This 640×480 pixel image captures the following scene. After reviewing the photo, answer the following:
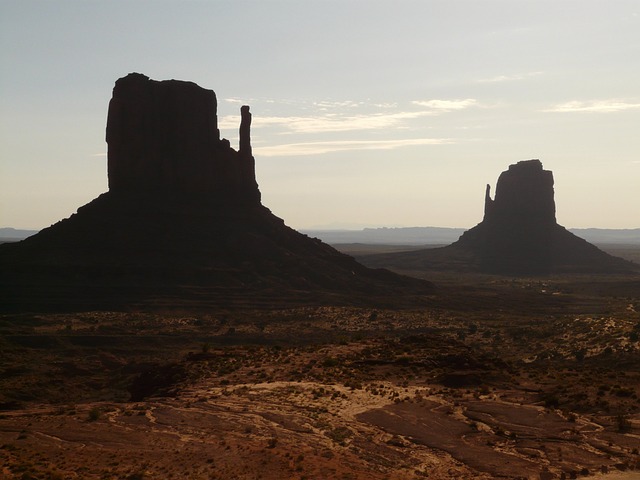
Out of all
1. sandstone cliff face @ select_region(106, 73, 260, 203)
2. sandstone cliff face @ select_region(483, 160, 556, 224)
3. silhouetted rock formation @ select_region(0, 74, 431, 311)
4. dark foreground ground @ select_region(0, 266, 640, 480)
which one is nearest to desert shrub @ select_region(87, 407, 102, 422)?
dark foreground ground @ select_region(0, 266, 640, 480)

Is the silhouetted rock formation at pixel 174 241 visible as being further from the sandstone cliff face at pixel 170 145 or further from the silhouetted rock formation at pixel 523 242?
the silhouetted rock formation at pixel 523 242

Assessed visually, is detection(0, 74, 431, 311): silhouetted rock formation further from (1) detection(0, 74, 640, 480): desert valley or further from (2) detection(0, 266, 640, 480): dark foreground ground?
(2) detection(0, 266, 640, 480): dark foreground ground

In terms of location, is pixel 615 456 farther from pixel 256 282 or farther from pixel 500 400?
pixel 256 282

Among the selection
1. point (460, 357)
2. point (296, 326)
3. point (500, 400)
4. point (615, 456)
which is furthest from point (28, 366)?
point (615, 456)

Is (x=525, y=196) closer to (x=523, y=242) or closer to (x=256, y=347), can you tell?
(x=523, y=242)

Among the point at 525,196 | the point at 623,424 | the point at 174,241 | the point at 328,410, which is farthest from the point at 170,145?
the point at 525,196
